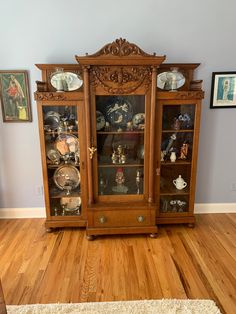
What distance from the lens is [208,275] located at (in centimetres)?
207

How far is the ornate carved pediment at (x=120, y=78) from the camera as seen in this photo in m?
2.29

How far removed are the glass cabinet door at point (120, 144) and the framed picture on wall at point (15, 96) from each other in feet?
2.79

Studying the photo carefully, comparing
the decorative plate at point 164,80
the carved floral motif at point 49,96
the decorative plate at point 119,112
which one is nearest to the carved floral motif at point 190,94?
the decorative plate at point 164,80

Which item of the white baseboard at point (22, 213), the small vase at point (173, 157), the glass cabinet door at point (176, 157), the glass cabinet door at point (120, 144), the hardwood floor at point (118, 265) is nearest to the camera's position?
the hardwood floor at point (118, 265)

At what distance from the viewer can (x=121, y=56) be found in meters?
2.23

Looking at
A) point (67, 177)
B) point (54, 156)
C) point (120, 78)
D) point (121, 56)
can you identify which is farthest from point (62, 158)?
point (121, 56)

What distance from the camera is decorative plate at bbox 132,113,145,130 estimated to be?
250cm

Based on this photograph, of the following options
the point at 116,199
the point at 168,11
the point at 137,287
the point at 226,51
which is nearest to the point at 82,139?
the point at 116,199

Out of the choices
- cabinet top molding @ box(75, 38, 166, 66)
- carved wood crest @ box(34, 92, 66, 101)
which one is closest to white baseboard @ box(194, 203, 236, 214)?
cabinet top molding @ box(75, 38, 166, 66)

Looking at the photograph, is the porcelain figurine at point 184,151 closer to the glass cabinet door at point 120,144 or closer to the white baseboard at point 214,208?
the glass cabinet door at point 120,144

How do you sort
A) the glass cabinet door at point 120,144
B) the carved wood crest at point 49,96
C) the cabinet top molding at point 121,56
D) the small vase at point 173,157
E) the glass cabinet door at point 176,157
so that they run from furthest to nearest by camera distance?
1. the small vase at point 173,157
2. the glass cabinet door at point 176,157
3. the glass cabinet door at point 120,144
4. the carved wood crest at point 49,96
5. the cabinet top molding at point 121,56

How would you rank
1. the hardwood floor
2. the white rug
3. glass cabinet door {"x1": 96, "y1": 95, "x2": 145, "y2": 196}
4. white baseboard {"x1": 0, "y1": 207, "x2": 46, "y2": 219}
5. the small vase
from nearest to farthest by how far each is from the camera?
the white rug, the hardwood floor, glass cabinet door {"x1": 96, "y1": 95, "x2": 145, "y2": 196}, the small vase, white baseboard {"x1": 0, "y1": 207, "x2": 46, "y2": 219}

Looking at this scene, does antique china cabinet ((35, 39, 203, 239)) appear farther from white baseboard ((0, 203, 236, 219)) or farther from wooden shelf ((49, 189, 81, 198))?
white baseboard ((0, 203, 236, 219))

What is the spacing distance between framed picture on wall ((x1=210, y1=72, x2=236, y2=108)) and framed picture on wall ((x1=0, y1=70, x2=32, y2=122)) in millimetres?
2014
